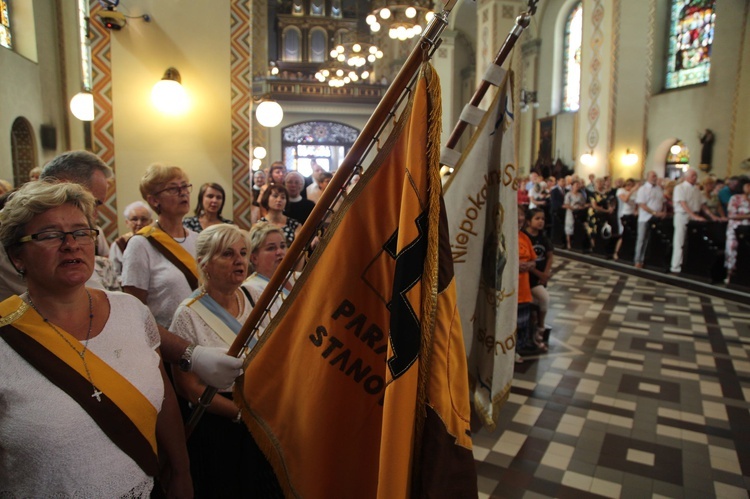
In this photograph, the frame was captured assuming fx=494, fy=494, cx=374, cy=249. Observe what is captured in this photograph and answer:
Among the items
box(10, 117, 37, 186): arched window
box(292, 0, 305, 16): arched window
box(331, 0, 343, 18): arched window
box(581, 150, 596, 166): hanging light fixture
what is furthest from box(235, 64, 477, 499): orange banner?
box(331, 0, 343, 18): arched window

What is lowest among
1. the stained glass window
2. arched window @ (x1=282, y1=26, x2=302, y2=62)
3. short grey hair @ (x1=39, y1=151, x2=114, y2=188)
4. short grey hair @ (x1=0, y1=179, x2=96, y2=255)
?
short grey hair @ (x1=0, y1=179, x2=96, y2=255)

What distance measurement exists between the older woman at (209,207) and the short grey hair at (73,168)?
1.38 metres

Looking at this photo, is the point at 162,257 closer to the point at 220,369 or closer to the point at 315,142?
the point at 220,369

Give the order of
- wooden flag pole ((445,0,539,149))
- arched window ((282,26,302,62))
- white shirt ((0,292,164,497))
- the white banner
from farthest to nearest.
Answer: arched window ((282,26,302,62)) < the white banner < wooden flag pole ((445,0,539,149)) < white shirt ((0,292,164,497))

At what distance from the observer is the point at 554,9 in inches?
733

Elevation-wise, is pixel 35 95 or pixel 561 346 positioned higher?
pixel 35 95

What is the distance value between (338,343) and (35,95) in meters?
11.6

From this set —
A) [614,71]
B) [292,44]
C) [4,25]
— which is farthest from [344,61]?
[4,25]

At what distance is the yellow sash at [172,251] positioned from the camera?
2.54 m

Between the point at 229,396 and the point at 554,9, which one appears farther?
the point at 554,9

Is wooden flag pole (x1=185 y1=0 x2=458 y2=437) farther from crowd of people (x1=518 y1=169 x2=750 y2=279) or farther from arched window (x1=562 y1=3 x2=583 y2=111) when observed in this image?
arched window (x1=562 y1=3 x2=583 y2=111)

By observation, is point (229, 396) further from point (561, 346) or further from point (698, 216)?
point (698, 216)

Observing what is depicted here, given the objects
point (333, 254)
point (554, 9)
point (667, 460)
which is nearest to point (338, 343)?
point (333, 254)

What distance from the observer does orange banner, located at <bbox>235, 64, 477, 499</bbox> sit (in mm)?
1318
